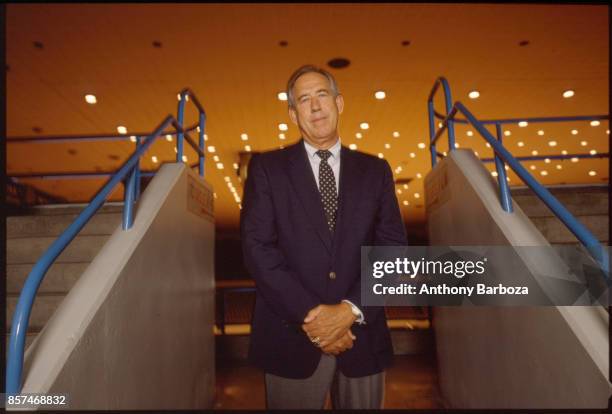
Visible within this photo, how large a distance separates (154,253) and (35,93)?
721 cm

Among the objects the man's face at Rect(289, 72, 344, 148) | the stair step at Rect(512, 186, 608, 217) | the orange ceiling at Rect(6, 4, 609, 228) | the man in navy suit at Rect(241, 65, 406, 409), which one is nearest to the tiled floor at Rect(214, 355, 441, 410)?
the stair step at Rect(512, 186, 608, 217)

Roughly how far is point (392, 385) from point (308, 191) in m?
2.31

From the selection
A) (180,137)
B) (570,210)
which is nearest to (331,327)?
(180,137)

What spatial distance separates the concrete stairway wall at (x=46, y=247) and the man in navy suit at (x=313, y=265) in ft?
4.28

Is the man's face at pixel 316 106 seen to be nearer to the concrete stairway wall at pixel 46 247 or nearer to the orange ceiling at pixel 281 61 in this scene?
the concrete stairway wall at pixel 46 247

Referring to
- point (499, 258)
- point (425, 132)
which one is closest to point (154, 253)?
point (499, 258)

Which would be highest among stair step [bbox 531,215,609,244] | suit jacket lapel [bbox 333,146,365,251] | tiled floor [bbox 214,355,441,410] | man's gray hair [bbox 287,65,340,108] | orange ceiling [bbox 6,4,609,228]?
orange ceiling [bbox 6,4,609,228]

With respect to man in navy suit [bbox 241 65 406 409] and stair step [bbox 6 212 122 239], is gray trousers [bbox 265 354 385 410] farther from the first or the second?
stair step [bbox 6 212 122 239]

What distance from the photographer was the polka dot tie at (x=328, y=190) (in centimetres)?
131


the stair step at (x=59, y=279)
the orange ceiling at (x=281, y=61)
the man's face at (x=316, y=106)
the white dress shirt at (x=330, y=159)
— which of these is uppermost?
A: the orange ceiling at (x=281, y=61)

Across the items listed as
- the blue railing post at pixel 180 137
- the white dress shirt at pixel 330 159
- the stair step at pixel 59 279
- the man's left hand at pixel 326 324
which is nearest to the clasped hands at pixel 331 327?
the man's left hand at pixel 326 324

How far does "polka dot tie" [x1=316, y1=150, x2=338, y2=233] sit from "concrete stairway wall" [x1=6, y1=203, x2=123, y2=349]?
1.53m

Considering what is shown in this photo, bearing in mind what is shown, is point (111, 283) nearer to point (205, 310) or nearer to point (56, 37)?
point (205, 310)

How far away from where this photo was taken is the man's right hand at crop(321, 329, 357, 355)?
1191mm
